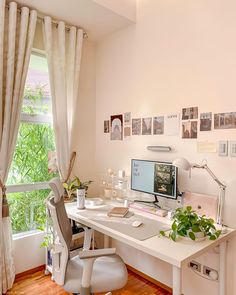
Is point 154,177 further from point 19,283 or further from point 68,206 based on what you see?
point 19,283

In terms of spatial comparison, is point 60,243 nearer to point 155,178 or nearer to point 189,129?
point 155,178

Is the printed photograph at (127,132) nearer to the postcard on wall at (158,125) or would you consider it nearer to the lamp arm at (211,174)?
the postcard on wall at (158,125)

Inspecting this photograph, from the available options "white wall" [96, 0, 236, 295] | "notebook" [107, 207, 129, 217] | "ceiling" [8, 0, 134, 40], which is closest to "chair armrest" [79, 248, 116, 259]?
"notebook" [107, 207, 129, 217]

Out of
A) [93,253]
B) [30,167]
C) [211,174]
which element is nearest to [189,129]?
[211,174]

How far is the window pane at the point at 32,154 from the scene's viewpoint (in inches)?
96.8

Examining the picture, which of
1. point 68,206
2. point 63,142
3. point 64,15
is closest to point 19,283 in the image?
point 68,206

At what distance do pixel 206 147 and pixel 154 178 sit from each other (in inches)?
21.0

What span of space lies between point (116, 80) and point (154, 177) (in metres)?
1.24

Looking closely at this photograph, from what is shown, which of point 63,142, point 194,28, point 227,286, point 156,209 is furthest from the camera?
point 63,142

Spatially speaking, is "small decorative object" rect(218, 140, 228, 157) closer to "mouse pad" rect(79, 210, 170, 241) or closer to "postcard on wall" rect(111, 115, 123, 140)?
"mouse pad" rect(79, 210, 170, 241)

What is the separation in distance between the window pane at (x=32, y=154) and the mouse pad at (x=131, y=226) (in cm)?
81

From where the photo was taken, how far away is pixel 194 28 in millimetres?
2031

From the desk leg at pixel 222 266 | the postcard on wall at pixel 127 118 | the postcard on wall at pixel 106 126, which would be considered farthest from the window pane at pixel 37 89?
the desk leg at pixel 222 266

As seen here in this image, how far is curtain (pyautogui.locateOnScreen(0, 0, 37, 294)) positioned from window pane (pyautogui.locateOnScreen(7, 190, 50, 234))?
29 cm
